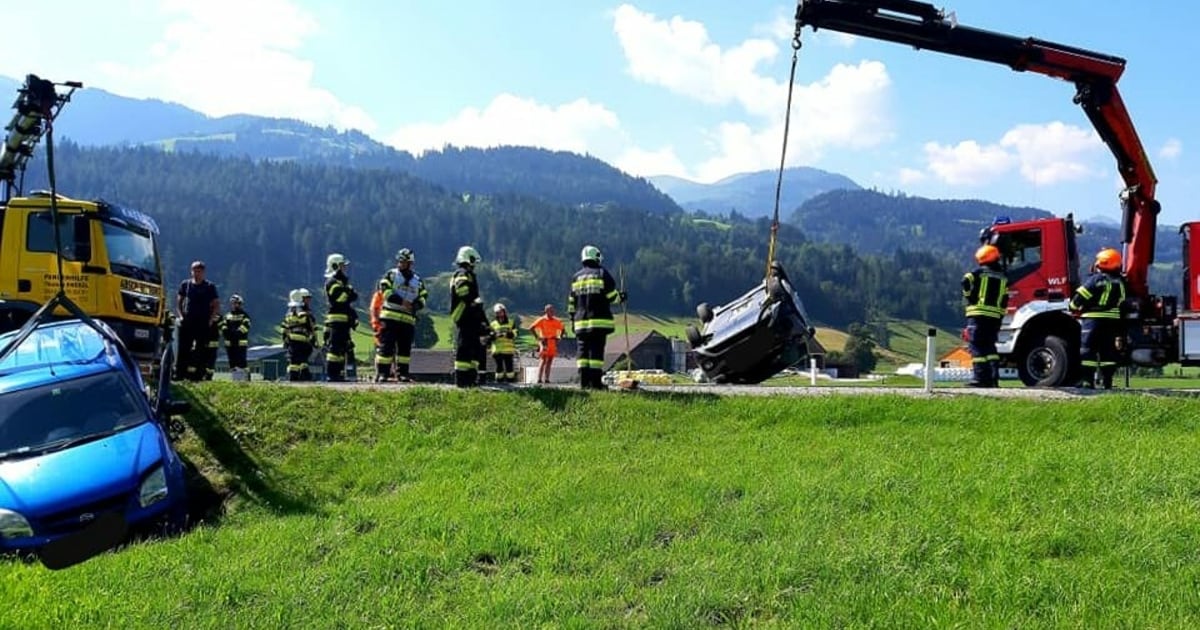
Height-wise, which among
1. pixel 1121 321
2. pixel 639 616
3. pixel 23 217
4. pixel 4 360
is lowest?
pixel 639 616

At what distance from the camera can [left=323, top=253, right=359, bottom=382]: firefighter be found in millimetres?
13922

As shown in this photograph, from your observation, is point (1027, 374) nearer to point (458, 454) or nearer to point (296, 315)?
point (458, 454)

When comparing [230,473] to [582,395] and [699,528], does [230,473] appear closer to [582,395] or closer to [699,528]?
[582,395]

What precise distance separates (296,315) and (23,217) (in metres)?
4.41

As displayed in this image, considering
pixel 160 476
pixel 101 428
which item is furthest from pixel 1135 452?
pixel 101 428

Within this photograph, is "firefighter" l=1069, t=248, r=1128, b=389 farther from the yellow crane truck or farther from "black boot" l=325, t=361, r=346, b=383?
the yellow crane truck

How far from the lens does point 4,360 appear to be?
27.9 feet

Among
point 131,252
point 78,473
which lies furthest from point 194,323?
point 78,473

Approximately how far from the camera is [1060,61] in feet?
42.1

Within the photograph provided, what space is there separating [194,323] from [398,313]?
411 cm

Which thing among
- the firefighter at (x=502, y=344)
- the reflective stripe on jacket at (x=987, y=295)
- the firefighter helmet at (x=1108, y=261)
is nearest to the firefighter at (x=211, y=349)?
the firefighter at (x=502, y=344)

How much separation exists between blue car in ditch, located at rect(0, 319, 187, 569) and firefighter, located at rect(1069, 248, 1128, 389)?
10.3m

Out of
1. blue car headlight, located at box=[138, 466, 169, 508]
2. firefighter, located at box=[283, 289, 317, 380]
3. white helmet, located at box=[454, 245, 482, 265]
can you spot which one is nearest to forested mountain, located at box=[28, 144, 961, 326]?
firefighter, located at box=[283, 289, 317, 380]

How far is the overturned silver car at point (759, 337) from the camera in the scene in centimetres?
1299
